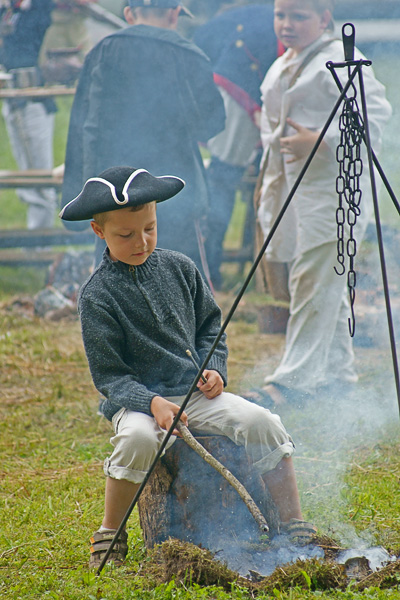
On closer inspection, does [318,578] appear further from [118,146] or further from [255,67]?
[255,67]

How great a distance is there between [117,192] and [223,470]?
3.26 feet

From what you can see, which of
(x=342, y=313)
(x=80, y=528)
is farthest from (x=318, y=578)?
(x=342, y=313)

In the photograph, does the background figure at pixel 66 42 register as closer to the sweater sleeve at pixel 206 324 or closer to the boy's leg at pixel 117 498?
the sweater sleeve at pixel 206 324

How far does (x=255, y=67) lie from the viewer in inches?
206

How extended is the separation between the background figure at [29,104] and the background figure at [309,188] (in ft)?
10.1

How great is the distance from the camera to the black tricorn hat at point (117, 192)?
233 centimetres

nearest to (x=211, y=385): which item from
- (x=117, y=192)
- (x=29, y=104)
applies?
(x=117, y=192)

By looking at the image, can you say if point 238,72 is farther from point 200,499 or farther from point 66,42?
point 200,499

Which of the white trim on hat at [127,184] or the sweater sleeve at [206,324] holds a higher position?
the white trim on hat at [127,184]

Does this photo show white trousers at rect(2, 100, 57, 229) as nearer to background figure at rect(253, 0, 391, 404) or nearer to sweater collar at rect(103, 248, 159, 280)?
background figure at rect(253, 0, 391, 404)

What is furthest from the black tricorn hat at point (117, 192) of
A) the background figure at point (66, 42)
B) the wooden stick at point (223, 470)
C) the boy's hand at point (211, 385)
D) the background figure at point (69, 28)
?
the background figure at point (69, 28)

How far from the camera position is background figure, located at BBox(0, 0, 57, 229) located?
6.29m

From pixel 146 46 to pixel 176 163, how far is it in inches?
26.4

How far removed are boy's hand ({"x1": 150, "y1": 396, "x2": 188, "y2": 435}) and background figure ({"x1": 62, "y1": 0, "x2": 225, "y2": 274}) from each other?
1.88m
